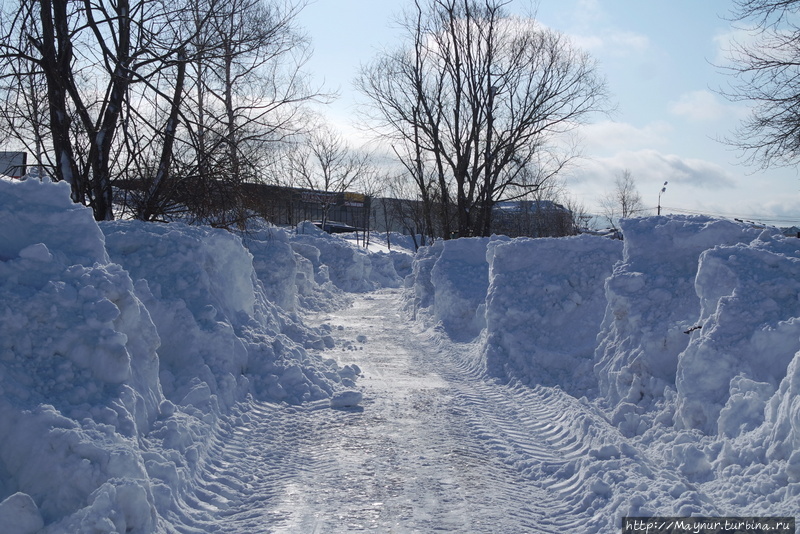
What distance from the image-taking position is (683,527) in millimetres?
4238

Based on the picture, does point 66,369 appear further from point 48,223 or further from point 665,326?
point 665,326

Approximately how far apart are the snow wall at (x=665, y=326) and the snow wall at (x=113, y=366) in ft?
11.7

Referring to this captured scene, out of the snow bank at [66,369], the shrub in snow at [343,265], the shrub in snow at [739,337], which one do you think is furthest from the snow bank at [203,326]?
the shrub in snow at [343,265]

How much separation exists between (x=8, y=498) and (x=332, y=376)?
583 centimetres

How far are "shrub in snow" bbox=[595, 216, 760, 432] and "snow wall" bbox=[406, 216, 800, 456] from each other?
0.02 meters

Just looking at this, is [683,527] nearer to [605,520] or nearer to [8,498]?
[605,520]

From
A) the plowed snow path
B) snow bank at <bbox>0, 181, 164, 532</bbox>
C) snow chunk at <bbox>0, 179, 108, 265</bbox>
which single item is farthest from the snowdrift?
snow chunk at <bbox>0, 179, 108, 265</bbox>

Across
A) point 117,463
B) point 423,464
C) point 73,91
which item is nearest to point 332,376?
point 423,464

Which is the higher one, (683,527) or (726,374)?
(726,374)

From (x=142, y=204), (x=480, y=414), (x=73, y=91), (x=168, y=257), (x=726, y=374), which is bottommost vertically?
(x=480, y=414)

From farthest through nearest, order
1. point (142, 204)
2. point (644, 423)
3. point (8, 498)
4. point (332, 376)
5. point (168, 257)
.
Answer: point (142, 204) < point (332, 376) < point (168, 257) < point (644, 423) < point (8, 498)

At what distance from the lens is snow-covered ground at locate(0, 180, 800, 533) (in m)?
4.47

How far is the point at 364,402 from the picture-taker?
8320 millimetres

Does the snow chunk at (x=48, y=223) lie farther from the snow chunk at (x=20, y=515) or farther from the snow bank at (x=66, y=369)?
the snow chunk at (x=20, y=515)
